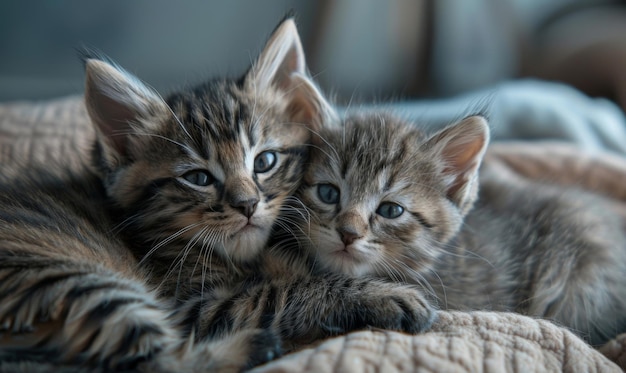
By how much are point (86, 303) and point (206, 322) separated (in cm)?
27

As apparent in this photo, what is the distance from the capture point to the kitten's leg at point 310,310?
4.08ft

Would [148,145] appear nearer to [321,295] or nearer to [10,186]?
[10,186]

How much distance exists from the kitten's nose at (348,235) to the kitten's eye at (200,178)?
354mm

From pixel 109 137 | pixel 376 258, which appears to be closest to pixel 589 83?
pixel 376 258

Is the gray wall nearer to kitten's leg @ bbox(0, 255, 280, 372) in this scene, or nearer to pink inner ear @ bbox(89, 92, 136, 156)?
pink inner ear @ bbox(89, 92, 136, 156)

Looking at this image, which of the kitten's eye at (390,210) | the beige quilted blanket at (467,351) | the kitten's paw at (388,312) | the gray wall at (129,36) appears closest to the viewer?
the beige quilted blanket at (467,351)

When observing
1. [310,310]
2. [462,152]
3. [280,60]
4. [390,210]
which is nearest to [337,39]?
[280,60]

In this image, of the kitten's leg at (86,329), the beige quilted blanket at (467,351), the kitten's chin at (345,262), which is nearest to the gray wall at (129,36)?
the kitten's chin at (345,262)

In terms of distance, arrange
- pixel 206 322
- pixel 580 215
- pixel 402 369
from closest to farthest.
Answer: pixel 402 369 < pixel 206 322 < pixel 580 215

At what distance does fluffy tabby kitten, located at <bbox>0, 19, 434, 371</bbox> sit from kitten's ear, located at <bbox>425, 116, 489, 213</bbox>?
324 mm

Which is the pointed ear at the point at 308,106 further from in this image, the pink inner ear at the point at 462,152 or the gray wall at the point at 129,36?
the gray wall at the point at 129,36

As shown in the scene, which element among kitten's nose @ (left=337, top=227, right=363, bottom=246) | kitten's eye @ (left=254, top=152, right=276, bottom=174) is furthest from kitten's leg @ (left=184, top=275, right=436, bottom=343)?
kitten's eye @ (left=254, top=152, right=276, bottom=174)

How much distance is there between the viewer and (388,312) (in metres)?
1.24

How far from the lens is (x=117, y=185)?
57.5 inches
